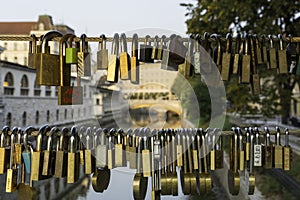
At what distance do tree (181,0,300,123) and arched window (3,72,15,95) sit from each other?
11257mm

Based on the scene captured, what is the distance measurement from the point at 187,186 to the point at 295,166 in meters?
4.82

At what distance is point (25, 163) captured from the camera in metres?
2.03

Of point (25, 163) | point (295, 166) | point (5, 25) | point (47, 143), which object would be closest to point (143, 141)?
point (47, 143)

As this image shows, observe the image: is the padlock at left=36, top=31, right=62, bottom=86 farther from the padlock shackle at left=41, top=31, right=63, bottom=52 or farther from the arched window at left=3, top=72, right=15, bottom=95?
→ the arched window at left=3, top=72, right=15, bottom=95

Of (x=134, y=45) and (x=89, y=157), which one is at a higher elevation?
→ (x=134, y=45)

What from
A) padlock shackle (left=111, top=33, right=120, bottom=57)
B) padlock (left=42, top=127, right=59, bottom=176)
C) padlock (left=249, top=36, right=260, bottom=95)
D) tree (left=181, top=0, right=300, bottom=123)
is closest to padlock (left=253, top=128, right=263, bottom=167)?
padlock (left=249, top=36, right=260, bottom=95)

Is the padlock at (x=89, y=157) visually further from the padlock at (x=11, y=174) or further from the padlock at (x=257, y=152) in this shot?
the padlock at (x=257, y=152)

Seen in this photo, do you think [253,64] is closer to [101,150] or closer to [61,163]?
[101,150]

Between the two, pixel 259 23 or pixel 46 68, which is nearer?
pixel 46 68

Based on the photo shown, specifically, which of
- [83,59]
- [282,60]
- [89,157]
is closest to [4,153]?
[89,157]

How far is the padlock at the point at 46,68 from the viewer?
77.9 inches

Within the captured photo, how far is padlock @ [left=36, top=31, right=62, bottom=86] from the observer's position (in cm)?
198

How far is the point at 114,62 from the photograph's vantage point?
209 centimetres

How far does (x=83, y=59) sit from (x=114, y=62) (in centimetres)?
19
